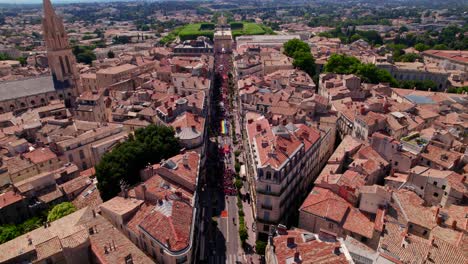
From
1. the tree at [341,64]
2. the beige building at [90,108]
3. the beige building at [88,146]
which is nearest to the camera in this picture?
the beige building at [88,146]

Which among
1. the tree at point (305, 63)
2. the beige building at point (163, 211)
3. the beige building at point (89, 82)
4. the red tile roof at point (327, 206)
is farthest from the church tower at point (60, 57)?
the red tile roof at point (327, 206)

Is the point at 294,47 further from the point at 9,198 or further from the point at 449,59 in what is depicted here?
the point at 9,198

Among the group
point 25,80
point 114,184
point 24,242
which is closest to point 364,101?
point 114,184

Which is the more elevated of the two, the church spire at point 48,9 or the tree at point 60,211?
the church spire at point 48,9

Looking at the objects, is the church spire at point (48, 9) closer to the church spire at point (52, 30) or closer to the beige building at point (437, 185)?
the church spire at point (52, 30)

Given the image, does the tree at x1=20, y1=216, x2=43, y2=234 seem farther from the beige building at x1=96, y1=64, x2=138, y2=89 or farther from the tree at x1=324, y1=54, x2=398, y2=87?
the tree at x1=324, y1=54, x2=398, y2=87

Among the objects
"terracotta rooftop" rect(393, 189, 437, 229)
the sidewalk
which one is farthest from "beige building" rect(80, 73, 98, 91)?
"terracotta rooftop" rect(393, 189, 437, 229)
